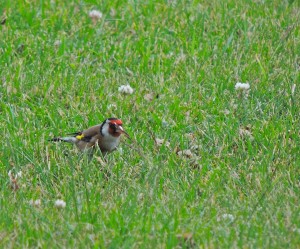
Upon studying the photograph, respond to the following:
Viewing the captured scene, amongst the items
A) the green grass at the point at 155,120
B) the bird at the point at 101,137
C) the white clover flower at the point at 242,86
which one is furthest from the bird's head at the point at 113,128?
the white clover flower at the point at 242,86

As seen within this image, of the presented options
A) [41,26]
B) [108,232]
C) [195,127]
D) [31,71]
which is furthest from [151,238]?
[41,26]

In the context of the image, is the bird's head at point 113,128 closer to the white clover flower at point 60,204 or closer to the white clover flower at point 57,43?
the white clover flower at point 60,204

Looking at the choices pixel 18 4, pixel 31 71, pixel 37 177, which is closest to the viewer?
pixel 37 177

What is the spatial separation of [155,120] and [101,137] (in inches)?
25.9

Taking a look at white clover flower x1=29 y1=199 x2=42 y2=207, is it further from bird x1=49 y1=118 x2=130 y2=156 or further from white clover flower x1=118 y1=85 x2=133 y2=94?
white clover flower x1=118 y1=85 x2=133 y2=94

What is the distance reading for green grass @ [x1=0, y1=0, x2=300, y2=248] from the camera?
16.1ft

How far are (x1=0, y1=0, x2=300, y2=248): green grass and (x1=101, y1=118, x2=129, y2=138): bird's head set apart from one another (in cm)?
18

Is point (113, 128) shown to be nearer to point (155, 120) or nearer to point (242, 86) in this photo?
point (155, 120)

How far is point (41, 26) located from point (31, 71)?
0.94 meters

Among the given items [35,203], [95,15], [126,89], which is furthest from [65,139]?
[95,15]

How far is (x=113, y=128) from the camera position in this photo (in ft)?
20.1

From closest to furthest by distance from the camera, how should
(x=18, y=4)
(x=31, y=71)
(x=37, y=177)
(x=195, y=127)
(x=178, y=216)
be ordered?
(x=178, y=216) < (x=37, y=177) < (x=195, y=127) < (x=31, y=71) < (x=18, y=4)

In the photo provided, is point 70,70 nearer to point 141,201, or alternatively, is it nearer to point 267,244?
point 141,201

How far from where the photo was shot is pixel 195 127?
6.60 m
